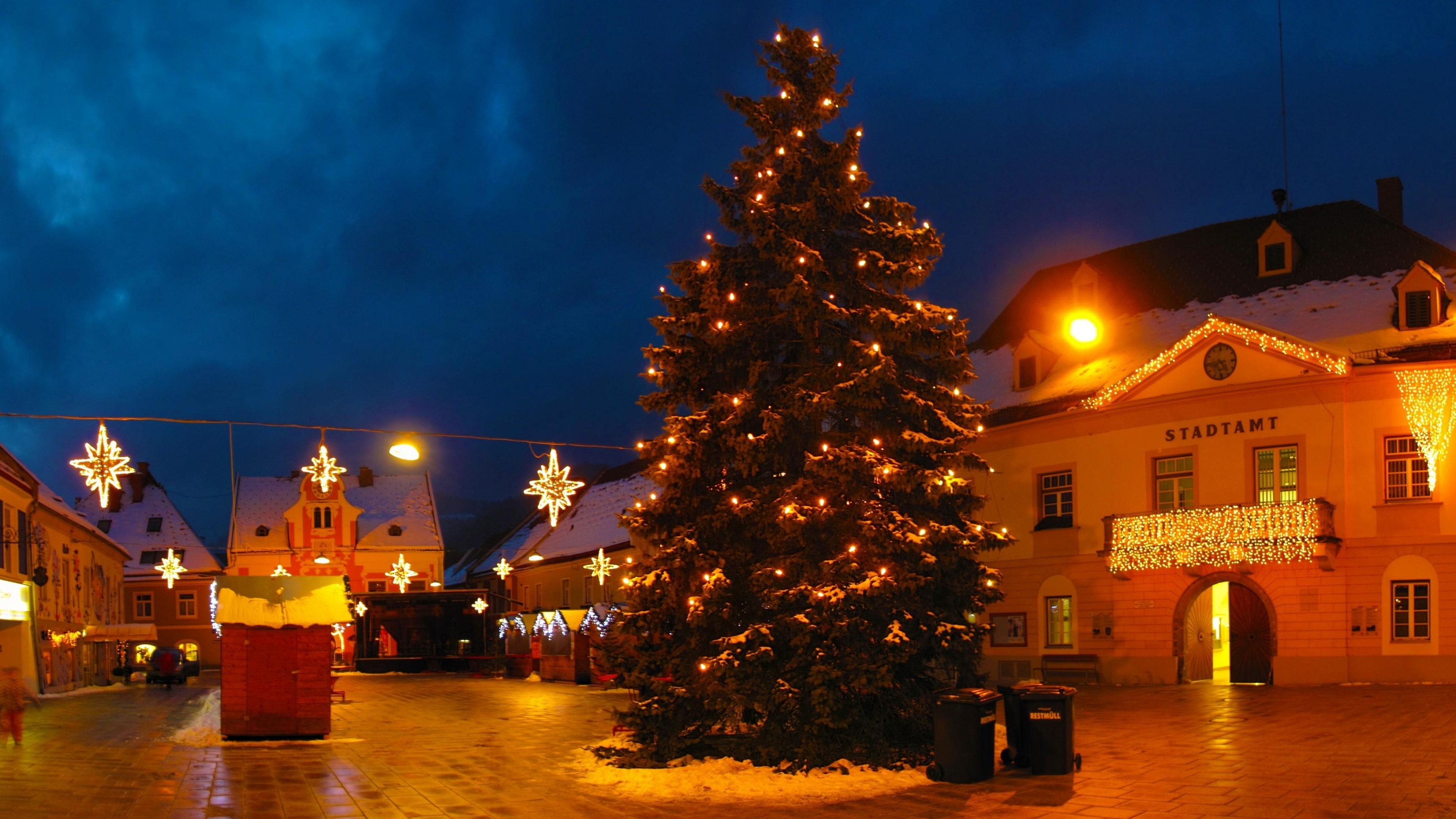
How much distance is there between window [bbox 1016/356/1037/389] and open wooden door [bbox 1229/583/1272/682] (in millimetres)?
7931

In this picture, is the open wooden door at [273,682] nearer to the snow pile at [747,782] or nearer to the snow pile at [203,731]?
the snow pile at [203,731]

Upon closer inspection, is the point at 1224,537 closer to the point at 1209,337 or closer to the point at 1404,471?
the point at 1404,471

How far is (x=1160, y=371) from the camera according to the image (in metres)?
29.1

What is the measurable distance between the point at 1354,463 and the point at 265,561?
2292 inches

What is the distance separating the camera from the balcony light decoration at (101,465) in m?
18.5

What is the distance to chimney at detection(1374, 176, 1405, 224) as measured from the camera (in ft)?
105

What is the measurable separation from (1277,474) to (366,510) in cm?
5587

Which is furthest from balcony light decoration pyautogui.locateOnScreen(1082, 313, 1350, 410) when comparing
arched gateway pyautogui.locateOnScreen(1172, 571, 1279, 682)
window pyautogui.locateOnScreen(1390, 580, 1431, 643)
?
arched gateway pyautogui.locateOnScreen(1172, 571, 1279, 682)

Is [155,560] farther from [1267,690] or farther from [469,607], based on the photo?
[1267,690]

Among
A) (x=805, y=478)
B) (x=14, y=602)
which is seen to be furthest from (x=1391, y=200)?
(x=14, y=602)

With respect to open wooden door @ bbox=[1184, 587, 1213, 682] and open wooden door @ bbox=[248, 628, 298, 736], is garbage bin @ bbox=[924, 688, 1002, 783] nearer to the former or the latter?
open wooden door @ bbox=[248, 628, 298, 736]

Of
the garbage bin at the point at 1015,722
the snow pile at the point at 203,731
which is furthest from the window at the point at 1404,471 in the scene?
the snow pile at the point at 203,731

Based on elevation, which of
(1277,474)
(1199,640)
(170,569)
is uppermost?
(1277,474)

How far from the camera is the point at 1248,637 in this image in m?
28.4
